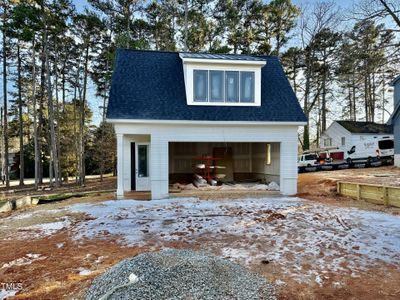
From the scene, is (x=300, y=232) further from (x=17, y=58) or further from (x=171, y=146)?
(x=17, y=58)

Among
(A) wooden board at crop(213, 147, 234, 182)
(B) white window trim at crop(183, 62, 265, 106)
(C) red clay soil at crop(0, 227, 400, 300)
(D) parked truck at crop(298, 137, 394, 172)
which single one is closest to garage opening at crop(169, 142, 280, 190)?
(A) wooden board at crop(213, 147, 234, 182)

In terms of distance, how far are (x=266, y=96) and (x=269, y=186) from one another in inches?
160

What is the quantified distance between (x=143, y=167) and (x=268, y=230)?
7172 millimetres

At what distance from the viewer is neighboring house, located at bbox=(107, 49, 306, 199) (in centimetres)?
1114

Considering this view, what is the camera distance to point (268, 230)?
6965mm

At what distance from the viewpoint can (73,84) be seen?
23891 mm

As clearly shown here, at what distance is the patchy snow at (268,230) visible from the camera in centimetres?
518

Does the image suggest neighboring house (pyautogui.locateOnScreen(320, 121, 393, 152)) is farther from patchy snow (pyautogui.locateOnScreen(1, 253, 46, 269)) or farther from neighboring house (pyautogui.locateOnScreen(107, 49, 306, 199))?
patchy snow (pyautogui.locateOnScreen(1, 253, 46, 269))

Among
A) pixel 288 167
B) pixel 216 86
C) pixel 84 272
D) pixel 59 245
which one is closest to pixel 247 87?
pixel 216 86

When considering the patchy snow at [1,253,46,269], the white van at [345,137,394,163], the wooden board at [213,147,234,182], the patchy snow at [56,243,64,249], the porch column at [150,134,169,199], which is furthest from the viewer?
the white van at [345,137,394,163]

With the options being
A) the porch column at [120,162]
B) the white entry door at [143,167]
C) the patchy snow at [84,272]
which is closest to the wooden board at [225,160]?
the white entry door at [143,167]

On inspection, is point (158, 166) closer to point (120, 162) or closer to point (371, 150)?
point (120, 162)

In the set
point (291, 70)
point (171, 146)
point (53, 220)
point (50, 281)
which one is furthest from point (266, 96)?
point (291, 70)

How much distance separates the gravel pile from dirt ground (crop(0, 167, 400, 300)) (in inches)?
13.8
